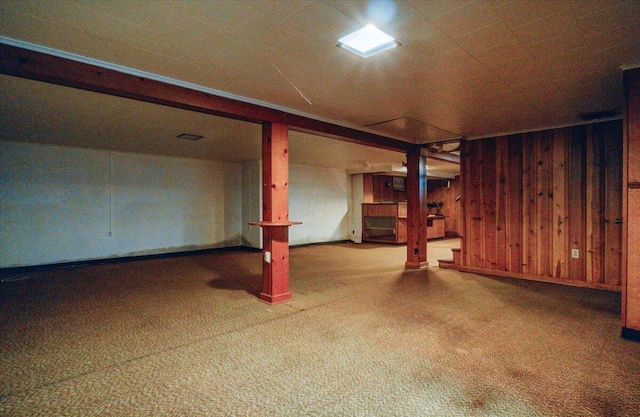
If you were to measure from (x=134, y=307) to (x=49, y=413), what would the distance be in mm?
1866

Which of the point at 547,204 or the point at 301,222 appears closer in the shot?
the point at 301,222

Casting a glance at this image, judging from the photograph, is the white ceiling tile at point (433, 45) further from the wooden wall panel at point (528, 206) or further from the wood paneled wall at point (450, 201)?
the wood paneled wall at point (450, 201)

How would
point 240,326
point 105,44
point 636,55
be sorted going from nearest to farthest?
1. point 105,44
2. point 636,55
3. point 240,326

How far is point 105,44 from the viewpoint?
90.7 inches

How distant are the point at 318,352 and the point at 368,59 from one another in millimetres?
2272

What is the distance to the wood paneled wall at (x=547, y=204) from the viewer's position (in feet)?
13.7

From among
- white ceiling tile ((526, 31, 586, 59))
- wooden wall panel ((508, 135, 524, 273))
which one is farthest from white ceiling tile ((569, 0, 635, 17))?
wooden wall panel ((508, 135, 524, 273))

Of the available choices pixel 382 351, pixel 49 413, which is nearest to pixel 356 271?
pixel 382 351

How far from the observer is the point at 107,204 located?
6473 mm

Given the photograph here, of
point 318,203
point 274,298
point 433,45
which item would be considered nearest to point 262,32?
point 433,45

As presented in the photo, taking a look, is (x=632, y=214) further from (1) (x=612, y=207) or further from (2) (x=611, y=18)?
(1) (x=612, y=207)

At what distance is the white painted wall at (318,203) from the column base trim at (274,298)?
186 inches

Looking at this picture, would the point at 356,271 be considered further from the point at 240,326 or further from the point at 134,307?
the point at 134,307

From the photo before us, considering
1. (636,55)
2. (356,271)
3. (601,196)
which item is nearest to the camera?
(636,55)
